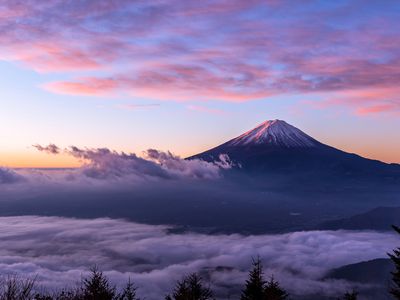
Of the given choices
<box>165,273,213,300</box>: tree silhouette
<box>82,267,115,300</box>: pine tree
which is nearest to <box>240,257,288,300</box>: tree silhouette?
<box>165,273,213,300</box>: tree silhouette

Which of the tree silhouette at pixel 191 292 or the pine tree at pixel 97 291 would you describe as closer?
the pine tree at pixel 97 291

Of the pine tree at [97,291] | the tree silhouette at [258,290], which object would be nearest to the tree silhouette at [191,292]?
the pine tree at [97,291]

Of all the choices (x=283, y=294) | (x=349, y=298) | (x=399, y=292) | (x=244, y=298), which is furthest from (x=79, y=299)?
(x=349, y=298)

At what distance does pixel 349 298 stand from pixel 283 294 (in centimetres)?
555

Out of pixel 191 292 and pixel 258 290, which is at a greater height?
pixel 191 292

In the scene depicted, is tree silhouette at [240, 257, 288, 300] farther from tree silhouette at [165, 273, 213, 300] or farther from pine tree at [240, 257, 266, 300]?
tree silhouette at [165, 273, 213, 300]

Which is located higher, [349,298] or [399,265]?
[399,265]

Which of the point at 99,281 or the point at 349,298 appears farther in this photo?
the point at 349,298

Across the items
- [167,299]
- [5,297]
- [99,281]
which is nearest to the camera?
[5,297]

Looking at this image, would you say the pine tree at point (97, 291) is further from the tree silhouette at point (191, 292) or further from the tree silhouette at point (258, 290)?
the tree silhouette at point (258, 290)

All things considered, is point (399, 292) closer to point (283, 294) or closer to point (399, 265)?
point (399, 265)

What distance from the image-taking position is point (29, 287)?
19375mm

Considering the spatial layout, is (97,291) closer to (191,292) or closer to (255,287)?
(191,292)

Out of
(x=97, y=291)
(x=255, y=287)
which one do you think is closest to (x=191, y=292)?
(x=97, y=291)
